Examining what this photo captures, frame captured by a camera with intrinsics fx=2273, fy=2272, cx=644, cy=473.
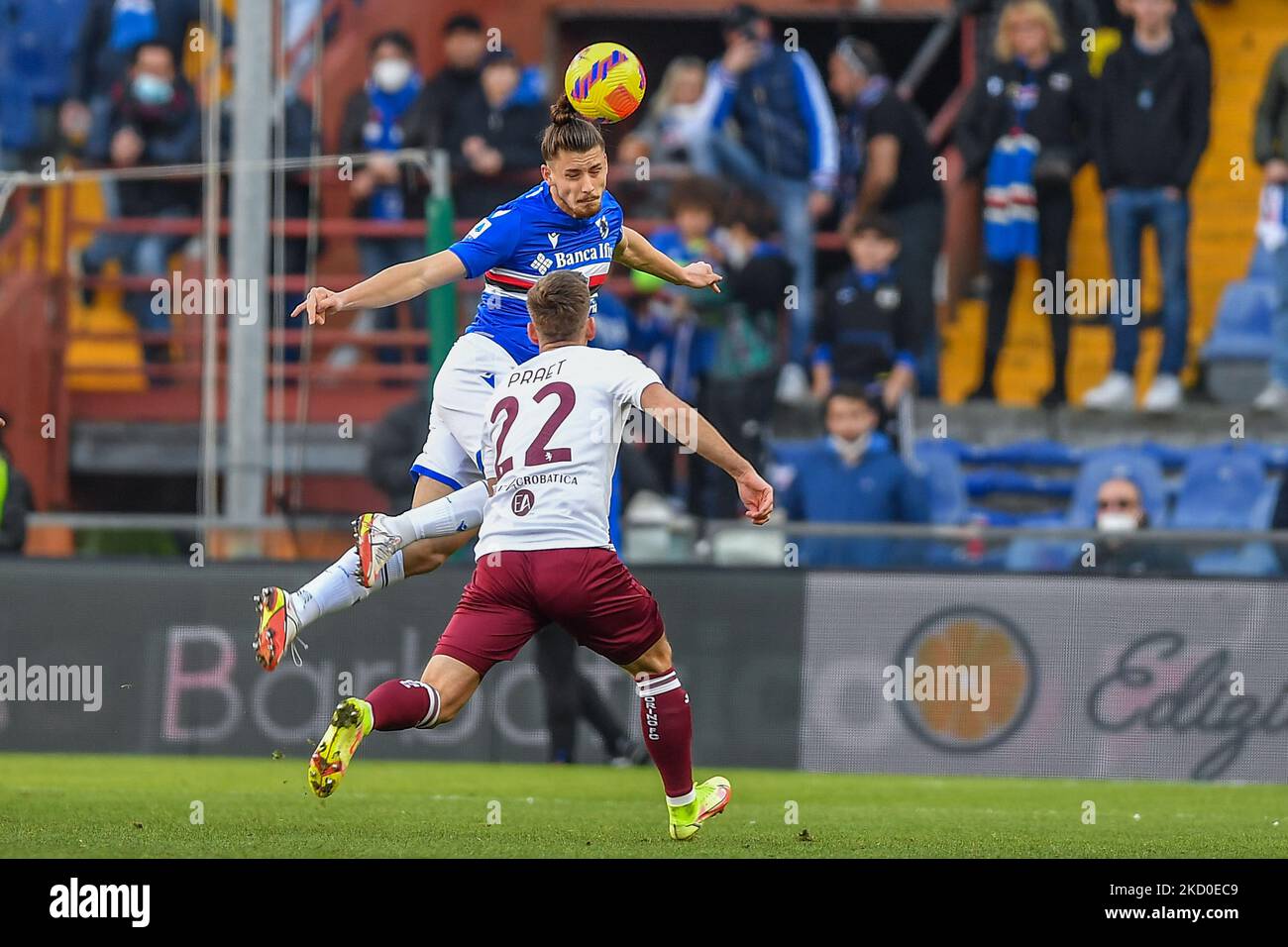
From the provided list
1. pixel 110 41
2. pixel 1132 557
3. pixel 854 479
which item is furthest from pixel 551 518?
pixel 110 41

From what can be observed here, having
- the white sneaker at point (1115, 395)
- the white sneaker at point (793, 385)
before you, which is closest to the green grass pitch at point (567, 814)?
the white sneaker at point (793, 385)

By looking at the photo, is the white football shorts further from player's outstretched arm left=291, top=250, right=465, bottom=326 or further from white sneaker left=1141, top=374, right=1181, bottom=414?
white sneaker left=1141, top=374, right=1181, bottom=414

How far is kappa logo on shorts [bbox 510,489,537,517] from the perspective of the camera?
7.99 metres

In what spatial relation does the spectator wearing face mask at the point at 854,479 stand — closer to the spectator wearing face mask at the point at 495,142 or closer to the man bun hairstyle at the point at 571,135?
the spectator wearing face mask at the point at 495,142

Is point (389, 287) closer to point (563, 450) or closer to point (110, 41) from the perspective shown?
point (563, 450)

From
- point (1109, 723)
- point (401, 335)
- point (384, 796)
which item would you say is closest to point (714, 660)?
point (1109, 723)

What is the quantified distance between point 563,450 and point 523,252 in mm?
1338

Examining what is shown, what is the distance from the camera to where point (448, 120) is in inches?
660

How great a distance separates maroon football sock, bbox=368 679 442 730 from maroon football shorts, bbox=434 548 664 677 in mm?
198

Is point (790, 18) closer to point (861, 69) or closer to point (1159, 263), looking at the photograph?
point (861, 69)

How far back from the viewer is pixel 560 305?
811cm

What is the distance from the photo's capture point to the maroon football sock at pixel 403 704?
7.84 metres

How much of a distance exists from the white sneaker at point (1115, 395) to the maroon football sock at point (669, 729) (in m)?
8.72

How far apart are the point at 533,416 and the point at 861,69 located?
29.8 ft
